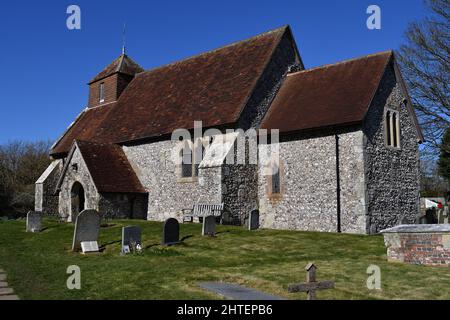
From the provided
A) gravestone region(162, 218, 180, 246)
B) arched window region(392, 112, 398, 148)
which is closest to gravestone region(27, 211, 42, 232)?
gravestone region(162, 218, 180, 246)

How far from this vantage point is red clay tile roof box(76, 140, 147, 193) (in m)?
21.6

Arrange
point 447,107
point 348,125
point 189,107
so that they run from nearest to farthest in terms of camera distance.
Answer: point 348,125, point 189,107, point 447,107

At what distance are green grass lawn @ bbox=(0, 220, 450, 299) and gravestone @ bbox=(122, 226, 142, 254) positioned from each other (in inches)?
12.8

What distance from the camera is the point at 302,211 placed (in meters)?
19.0

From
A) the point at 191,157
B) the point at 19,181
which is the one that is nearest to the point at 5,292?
the point at 191,157

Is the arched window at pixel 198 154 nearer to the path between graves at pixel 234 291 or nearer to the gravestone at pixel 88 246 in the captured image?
the gravestone at pixel 88 246

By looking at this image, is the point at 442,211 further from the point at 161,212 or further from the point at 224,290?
the point at 224,290

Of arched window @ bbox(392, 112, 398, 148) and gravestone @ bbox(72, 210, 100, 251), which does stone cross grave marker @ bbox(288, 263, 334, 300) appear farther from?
arched window @ bbox(392, 112, 398, 148)

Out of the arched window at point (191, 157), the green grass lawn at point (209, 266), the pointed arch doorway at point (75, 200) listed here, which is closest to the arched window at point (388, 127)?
the green grass lawn at point (209, 266)

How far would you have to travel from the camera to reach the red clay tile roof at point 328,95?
18500 mm

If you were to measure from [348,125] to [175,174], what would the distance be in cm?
846

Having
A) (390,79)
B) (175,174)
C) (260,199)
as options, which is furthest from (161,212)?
(390,79)

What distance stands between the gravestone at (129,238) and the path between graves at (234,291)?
16.6 ft

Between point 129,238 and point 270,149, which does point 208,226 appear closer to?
point 129,238
